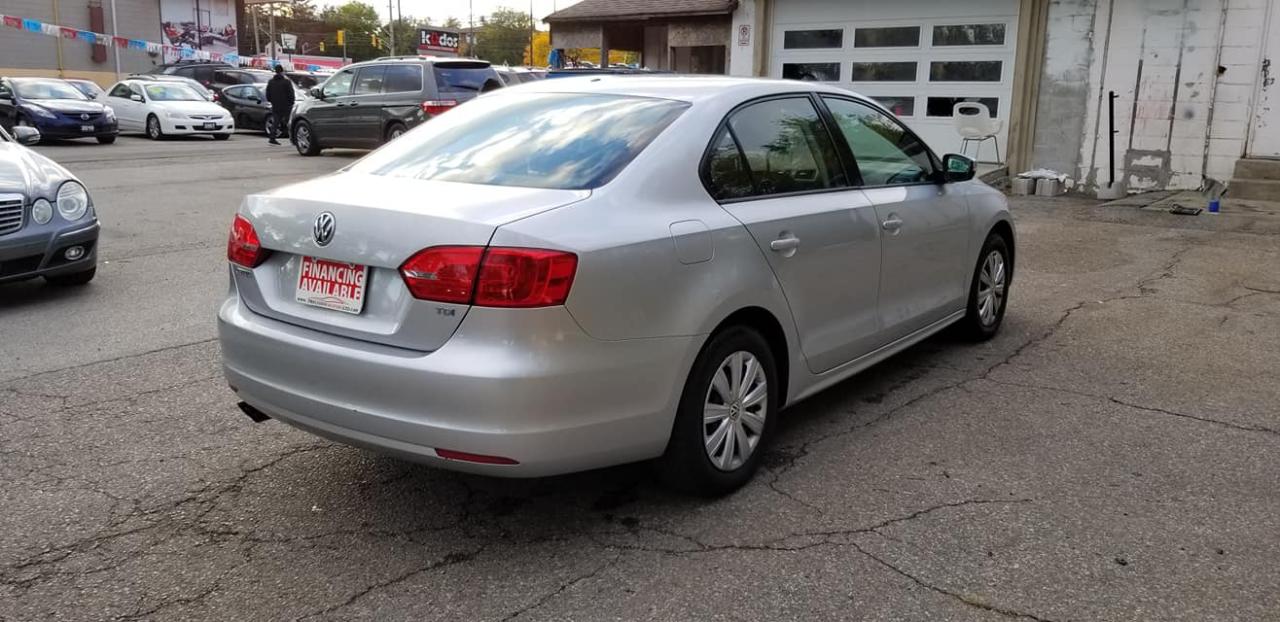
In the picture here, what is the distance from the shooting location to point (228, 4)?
157 ft

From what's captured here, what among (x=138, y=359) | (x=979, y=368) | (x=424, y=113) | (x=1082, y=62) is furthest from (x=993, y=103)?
(x=138, y=359)

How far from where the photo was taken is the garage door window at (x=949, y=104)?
14930 millimetres

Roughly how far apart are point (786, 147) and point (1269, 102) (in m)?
11.5

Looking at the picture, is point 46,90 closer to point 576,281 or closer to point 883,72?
point 883,72

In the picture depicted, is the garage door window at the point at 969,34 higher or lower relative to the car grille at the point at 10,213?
higher

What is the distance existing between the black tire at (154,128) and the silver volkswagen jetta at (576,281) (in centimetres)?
2118

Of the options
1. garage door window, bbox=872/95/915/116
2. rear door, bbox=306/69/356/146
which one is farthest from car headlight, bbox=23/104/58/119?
garage door window, bbox=872/95/915/116

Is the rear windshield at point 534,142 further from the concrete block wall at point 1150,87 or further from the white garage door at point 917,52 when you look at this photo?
the white garage door at point 917,52

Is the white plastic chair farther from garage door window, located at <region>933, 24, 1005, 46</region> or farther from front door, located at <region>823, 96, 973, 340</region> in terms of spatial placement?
front door, located at <region>823, 96, 973, 340</region>

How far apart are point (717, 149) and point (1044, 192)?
1142 centimetres

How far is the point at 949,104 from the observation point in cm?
1537

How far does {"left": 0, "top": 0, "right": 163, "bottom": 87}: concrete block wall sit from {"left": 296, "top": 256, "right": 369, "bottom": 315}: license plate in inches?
1677

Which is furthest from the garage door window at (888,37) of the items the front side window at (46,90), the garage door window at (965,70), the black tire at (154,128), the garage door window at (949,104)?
the front side window at (46,90)

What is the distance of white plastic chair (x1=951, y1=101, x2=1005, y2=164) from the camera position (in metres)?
14.4
